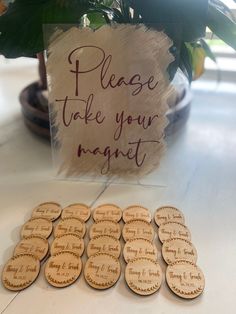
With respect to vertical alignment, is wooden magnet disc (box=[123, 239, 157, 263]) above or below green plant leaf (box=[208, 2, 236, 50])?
below

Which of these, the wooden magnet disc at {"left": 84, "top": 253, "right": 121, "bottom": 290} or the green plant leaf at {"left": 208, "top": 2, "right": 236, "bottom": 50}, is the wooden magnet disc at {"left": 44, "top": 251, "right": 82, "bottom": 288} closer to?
the wooden magnet disc at {"left": 84, "top": 253, "right": 121, "bottom": 290}

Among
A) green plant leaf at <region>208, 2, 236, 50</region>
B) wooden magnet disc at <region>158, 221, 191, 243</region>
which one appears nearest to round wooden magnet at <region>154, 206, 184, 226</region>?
wooden magnet disc at <region>158, 221, 191, 243</region>

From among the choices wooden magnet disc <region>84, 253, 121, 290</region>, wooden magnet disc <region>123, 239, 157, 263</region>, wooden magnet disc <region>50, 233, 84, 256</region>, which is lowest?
wooden magnet disc <region>50, 233, 84, 256</region>

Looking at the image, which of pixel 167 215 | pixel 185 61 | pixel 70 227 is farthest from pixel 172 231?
pixel 185 61

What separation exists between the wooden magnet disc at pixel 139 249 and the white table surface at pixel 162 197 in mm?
20

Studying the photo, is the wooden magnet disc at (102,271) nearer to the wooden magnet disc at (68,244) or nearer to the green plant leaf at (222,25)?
the wooden magnet disc at (68,244)

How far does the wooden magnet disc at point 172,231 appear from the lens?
0.46m

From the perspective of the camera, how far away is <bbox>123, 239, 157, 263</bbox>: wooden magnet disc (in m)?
0.43

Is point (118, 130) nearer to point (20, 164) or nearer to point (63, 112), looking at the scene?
point (63, 112)

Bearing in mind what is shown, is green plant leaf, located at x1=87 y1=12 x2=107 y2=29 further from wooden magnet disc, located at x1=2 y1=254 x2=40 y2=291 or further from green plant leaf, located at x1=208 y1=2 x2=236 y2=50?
wooden magnet disc, located at x1=2 y1=254 x2=40 y2=291

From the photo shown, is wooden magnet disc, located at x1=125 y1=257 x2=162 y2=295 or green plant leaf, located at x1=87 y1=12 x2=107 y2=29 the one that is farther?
green plant leaf, located at x1=87 y1=12 x2=107 y2=29

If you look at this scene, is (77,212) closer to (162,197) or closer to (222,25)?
(162,197)

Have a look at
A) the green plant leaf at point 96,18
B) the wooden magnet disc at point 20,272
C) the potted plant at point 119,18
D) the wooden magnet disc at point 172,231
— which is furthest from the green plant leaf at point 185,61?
the wooden magnet disc at point 20,272

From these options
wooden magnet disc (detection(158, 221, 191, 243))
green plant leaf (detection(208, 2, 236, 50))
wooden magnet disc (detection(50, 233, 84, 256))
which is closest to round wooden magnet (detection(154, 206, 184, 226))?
wooden magnet disc (detection(158, 221, 191, 243))
